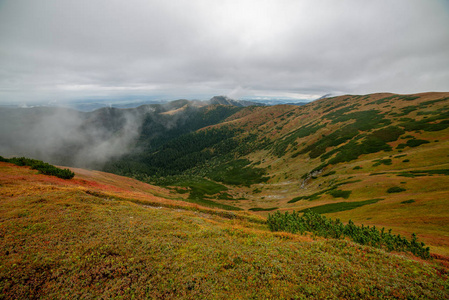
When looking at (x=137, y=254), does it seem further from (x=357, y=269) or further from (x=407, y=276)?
(x=407, y=276)

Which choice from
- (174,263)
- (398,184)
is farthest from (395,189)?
(174,263)

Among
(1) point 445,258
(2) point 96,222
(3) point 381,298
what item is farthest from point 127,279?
(1) point 445,258

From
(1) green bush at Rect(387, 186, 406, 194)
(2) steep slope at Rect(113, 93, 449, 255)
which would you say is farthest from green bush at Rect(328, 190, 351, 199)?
(1) green bush at Rect(387, 186, 406, 194)

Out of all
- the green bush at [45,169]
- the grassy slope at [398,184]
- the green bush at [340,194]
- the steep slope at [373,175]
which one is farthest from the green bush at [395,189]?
the green bush at [45,169]

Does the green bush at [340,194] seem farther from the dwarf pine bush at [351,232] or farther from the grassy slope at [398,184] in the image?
the dwarf pine bush at [351,232]

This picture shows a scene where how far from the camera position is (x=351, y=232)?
21578 mm

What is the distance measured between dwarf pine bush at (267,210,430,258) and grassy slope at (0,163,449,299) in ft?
11.8

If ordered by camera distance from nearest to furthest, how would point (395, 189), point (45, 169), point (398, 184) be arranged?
point (45, 169) < point (395, 189) < point (398, 184)

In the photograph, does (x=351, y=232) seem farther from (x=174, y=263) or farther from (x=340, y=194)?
(x=340, y=194)

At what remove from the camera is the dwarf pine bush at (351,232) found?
17730 mm

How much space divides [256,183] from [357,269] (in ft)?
346

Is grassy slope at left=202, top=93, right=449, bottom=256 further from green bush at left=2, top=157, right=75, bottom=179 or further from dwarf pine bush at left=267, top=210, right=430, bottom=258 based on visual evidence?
green bush at left=2, top=157, right=75, bottom=179

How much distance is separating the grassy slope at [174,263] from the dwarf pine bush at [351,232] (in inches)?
142

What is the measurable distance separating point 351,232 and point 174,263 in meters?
21.4
